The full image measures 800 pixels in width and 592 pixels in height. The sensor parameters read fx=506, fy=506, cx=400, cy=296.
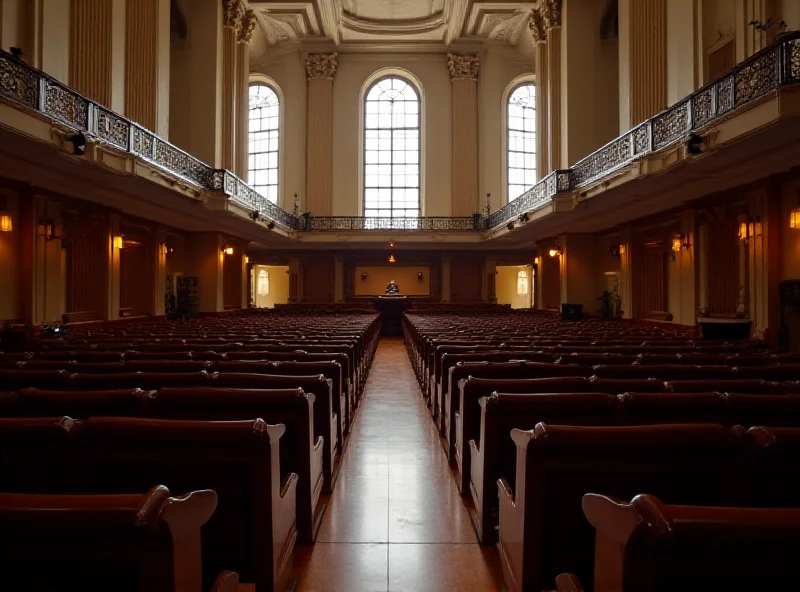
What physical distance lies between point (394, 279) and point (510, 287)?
7316mm

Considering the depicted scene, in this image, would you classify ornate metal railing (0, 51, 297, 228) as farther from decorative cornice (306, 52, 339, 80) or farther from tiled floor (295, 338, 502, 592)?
decorative cornice (306, 52, 339, 80)

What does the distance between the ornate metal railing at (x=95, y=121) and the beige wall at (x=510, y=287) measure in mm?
16981

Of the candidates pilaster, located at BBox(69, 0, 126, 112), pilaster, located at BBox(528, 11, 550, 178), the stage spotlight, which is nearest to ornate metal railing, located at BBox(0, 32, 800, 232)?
the stage spotlight

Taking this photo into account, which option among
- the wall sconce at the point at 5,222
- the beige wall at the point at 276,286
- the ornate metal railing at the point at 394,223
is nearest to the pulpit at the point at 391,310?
the ornate metal railing at the point at 394,223

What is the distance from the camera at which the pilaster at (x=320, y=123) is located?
24.7 m

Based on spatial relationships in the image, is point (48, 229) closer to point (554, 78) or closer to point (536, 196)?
point (536, 196)

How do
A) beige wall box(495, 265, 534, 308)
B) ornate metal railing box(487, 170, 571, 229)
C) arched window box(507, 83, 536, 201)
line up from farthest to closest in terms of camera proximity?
beige wall box(495, 265, 534, 308) → arched window box(507, 83, 536, 201) → ornate metal railing box(487, 170, 571, 229)

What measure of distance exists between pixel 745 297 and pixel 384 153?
63.3 feet

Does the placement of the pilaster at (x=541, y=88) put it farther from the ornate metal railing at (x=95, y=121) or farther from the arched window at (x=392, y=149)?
the ornate metal railing at (x=95, y=121)

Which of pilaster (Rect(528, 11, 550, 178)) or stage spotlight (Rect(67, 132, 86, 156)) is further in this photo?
pilaster (Rect(528, 11, 550, 178))

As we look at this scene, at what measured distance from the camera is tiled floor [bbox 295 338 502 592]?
2383 millimetres

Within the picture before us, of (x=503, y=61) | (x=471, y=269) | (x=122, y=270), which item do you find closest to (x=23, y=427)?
(x=122, y=270)

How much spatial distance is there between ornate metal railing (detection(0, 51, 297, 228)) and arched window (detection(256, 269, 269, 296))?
1412cm

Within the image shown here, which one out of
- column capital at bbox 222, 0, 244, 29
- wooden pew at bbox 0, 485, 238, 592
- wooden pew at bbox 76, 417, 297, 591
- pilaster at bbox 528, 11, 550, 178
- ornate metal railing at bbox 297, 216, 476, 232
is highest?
column capital at bbox 222, 0, 244, 29
